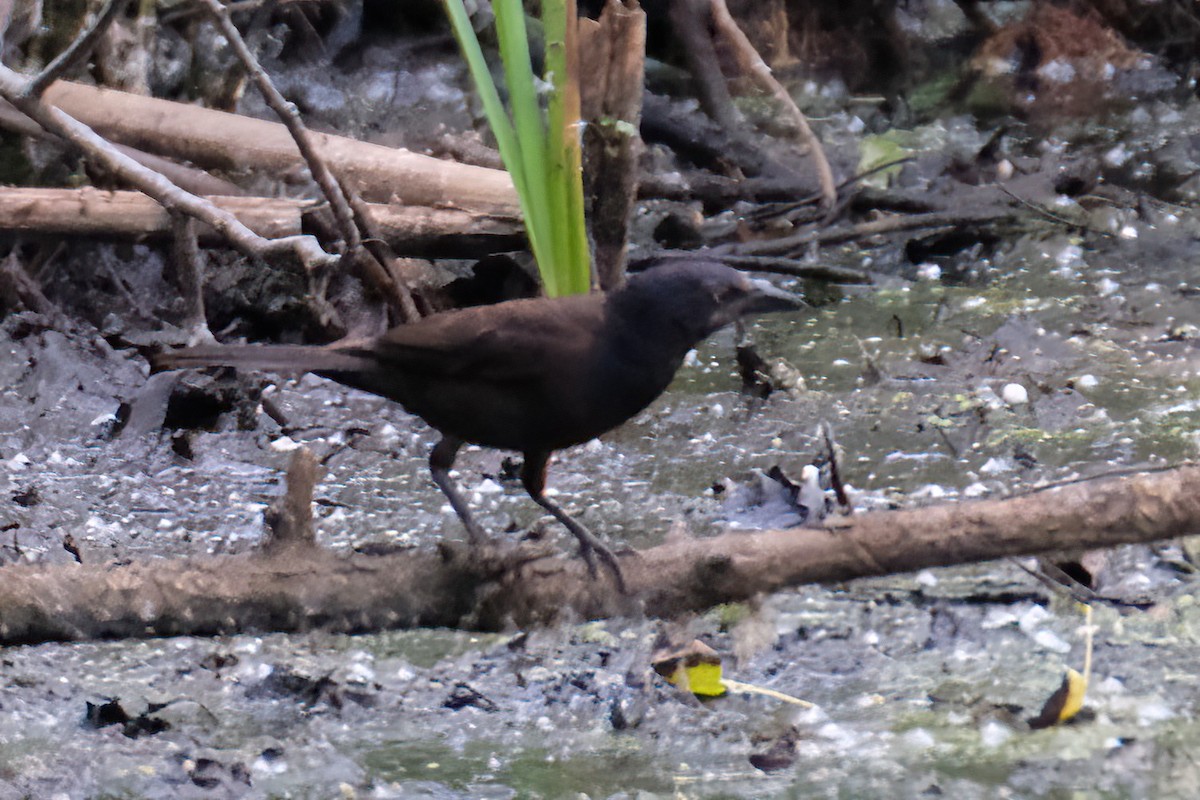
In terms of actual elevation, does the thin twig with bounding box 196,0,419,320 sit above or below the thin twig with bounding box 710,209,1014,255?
above

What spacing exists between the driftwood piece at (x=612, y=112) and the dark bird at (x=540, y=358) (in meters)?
1.35

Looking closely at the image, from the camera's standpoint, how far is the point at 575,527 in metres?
2.67

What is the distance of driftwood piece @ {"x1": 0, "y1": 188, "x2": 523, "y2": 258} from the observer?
13.4 feet

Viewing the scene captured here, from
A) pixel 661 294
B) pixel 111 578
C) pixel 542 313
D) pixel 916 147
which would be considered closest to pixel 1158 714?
pixel 661 294

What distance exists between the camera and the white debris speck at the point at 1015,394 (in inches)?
167

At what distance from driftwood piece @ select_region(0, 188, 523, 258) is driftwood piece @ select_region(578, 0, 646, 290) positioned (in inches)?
19.3

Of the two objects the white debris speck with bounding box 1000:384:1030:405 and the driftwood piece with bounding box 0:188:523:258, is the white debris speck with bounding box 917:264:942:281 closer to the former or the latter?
the white debris speck with bounding box 1000:384:1030:405

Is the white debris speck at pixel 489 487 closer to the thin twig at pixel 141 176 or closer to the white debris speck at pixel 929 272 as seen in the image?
the thin twig at pixel 141 176

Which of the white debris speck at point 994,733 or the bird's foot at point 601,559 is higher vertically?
the bird's foot at point 601,559

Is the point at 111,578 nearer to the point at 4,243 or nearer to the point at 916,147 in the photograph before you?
the point at 4,243

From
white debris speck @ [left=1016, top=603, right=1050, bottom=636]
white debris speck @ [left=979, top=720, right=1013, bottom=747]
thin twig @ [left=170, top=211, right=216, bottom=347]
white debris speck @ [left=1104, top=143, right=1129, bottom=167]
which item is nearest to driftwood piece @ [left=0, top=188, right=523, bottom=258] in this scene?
thin twig @ [left=170, top=211, right=216, bottom=347]

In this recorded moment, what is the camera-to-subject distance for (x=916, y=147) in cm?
670

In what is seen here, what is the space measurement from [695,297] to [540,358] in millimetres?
Result: 326

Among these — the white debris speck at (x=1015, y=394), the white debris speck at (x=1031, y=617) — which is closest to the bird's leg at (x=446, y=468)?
the white debris speck at (x=1031, y=617)
